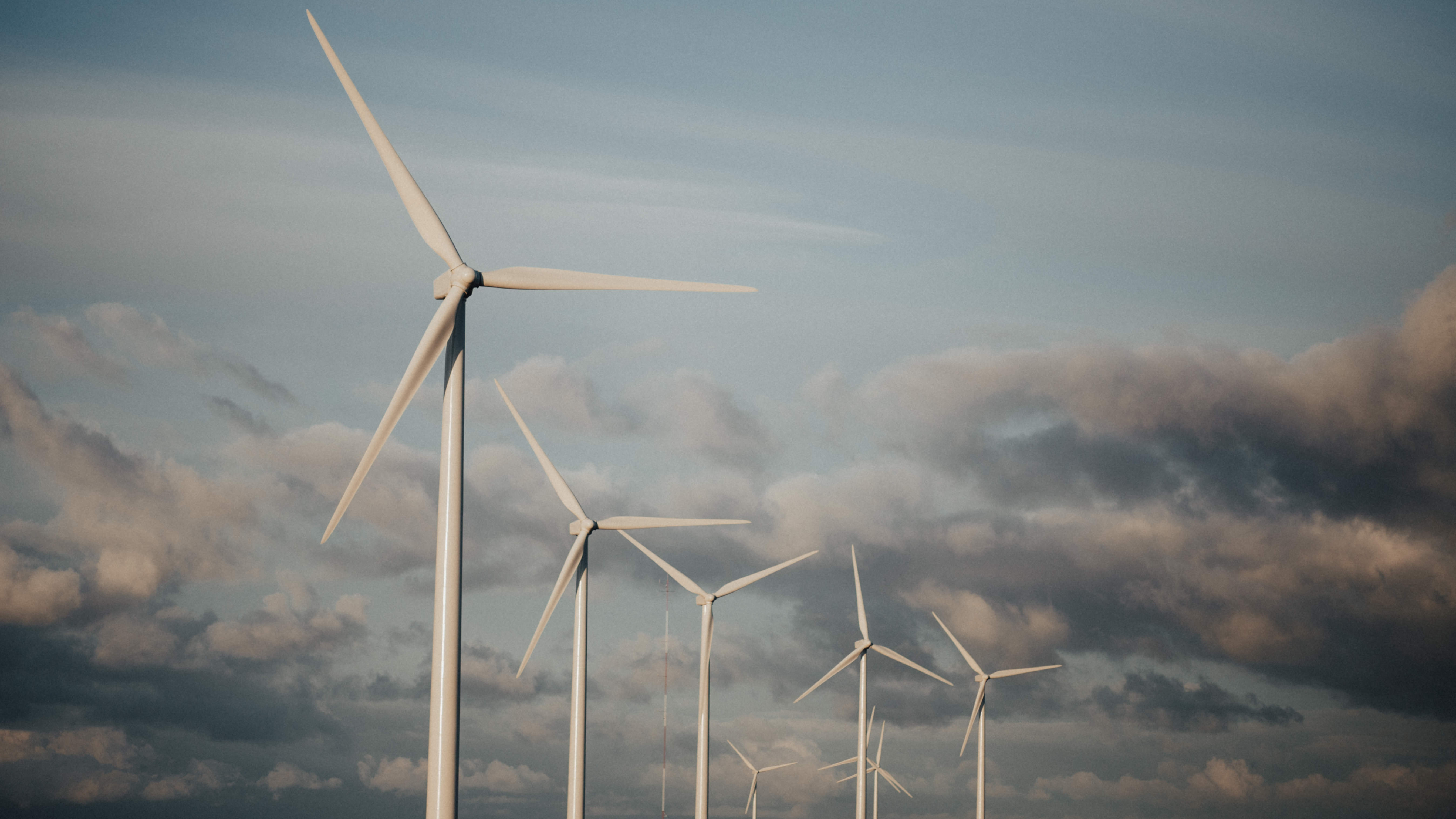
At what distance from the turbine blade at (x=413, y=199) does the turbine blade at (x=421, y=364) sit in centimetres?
283

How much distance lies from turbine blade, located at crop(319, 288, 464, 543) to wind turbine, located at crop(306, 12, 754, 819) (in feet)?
0.09

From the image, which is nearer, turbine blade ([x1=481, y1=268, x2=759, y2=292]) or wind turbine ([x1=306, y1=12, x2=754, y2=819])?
wind turbine ([x1=306, y1=12, x2=754, y2=819])

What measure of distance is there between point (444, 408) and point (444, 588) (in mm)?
4850

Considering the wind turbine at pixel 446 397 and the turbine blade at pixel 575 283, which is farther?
the turbine blade at pixel 575 283

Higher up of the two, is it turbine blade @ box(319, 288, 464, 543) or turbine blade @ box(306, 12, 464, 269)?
turbine blade @ box(306, 12, 464, 269)

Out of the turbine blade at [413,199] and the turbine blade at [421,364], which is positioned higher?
the turbine blade at [413,199]

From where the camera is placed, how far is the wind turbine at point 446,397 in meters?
31.7

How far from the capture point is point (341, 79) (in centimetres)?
3703

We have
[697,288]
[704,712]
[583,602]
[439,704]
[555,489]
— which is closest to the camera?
Result: [439,704]

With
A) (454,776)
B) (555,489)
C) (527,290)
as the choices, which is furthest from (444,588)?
(555,489)

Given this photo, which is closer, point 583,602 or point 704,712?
point 583,602

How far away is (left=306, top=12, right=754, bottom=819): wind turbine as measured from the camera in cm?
3166

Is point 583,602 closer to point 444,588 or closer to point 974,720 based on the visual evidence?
point 444,588

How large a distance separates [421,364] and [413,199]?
7.36 meters
